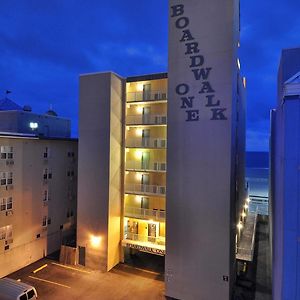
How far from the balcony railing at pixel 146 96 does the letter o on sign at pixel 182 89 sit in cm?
331

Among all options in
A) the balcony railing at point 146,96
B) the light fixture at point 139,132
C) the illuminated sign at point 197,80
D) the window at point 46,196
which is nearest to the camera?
the illuminated sign at point 197,80

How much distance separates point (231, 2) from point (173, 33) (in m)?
3.75

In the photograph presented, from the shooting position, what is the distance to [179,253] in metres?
16.5

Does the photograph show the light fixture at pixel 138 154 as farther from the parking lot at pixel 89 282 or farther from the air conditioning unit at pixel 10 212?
the air conditioning unit at pixel 10 212

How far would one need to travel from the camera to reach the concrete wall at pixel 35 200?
62.6ft

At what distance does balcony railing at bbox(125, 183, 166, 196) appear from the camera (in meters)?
19.7

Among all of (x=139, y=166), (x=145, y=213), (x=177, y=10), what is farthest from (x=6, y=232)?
(x=177, y=10)

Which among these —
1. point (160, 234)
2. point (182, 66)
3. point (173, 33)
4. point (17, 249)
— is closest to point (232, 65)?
point (182, 66)

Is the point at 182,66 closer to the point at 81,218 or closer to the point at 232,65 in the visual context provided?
the point at 232,65

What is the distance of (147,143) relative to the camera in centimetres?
2023

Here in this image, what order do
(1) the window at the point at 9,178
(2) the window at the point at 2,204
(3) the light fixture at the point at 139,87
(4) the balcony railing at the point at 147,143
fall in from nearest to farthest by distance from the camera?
(2) the window at the point at 2,204
(1) the window at the point at 9,178
(4) the balcony railing at the point at 147,143
(3) the light fixture at the point at 139,87

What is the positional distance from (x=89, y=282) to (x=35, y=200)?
7689 millimetres

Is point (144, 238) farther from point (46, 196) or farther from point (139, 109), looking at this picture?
point (139, 109)

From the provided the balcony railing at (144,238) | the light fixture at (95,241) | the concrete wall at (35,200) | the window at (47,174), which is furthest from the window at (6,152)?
the balcony railing at (144,238)
